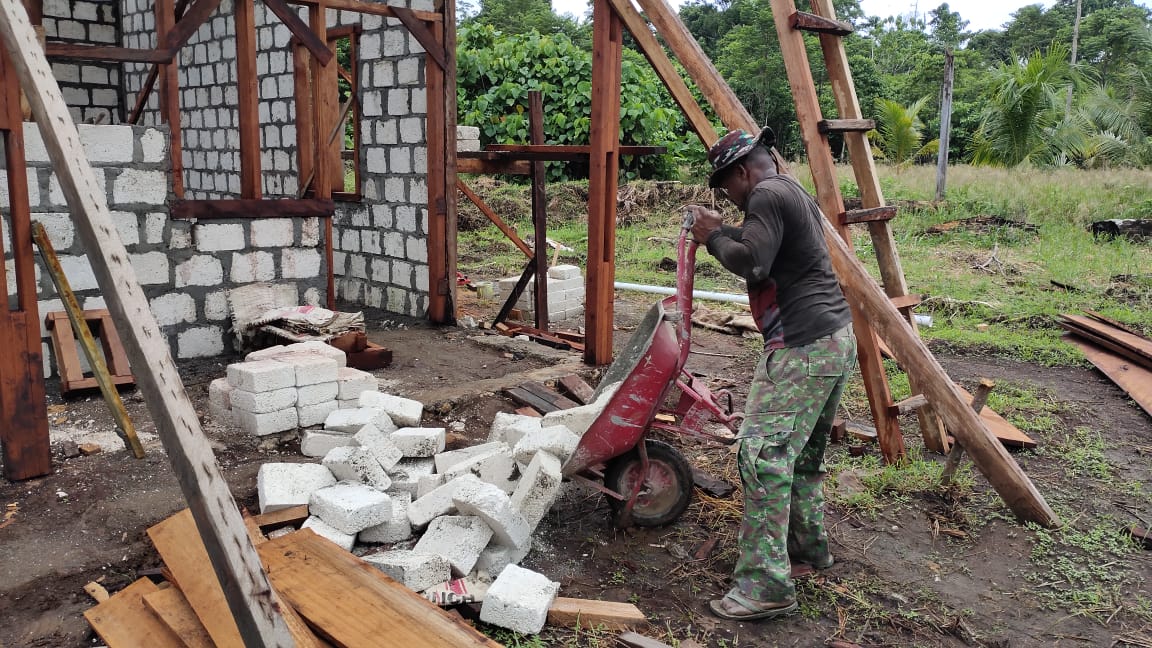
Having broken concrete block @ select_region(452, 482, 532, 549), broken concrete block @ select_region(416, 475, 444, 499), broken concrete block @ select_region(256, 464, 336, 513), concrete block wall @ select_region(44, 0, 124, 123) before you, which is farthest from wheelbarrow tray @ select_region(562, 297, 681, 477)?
concrete block wall @ select_region(44, 0, 124, 123)

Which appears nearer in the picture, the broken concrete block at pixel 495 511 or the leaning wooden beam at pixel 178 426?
the leaning wooden beam at pixel 178 426

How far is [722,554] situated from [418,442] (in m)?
A: 1.84

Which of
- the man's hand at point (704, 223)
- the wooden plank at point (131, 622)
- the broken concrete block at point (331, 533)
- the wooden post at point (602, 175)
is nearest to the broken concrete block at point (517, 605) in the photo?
the broken concrete block at point (331, 533)

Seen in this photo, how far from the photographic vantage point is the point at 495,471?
464 centimetres

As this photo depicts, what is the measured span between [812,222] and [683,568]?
177 centimetres

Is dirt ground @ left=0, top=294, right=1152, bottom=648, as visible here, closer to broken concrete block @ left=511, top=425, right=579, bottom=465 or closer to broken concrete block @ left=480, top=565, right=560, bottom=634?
broken concrete block @ left=480, top=565, right=560, bottom=634

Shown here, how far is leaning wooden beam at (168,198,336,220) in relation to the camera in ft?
23.1

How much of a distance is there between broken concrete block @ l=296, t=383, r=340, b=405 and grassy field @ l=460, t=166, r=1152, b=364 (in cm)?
605

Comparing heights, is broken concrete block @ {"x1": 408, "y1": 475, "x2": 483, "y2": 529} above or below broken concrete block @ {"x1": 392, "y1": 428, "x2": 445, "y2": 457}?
below

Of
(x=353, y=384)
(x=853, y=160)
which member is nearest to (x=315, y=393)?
(x=353, y=384)

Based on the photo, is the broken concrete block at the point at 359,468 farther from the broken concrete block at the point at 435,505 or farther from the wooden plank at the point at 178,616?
the wooden plank at the point at 178,616

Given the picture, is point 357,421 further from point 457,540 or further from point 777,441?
point 777,441

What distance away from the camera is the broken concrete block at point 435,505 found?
14.2 ft

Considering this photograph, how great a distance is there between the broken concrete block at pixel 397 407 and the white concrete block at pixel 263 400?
18.5 inches
